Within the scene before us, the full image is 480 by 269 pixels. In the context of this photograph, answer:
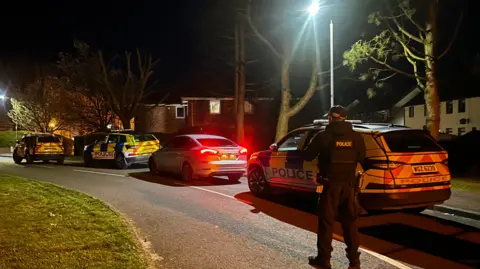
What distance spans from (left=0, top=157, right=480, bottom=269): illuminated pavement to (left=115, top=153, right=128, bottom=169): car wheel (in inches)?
324

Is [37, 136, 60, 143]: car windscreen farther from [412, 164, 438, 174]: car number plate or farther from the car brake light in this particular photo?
[412, 164, 438, 174]: car number plate

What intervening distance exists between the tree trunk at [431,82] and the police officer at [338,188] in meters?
10.4

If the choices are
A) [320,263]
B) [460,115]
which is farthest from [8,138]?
[320,263]

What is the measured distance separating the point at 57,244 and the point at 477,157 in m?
21.6

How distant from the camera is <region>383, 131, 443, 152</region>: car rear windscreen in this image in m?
7.56

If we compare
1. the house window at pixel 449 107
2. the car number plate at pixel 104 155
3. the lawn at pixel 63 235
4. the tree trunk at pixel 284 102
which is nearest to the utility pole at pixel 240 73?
the tree trunk at pixel 284 102

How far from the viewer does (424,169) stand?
7.54m

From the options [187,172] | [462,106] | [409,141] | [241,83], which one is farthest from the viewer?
[462,106]

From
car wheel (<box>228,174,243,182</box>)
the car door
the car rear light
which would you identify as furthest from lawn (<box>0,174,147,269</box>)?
car wheel (<box>228,174,243,182</box>)

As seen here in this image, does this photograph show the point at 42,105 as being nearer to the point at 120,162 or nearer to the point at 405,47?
the point at 120,162

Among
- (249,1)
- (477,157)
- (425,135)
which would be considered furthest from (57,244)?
(477,157)

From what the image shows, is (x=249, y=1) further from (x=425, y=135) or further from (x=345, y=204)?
(x=345, y=204)

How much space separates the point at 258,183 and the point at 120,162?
411 inches

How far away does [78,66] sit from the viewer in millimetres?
34219
